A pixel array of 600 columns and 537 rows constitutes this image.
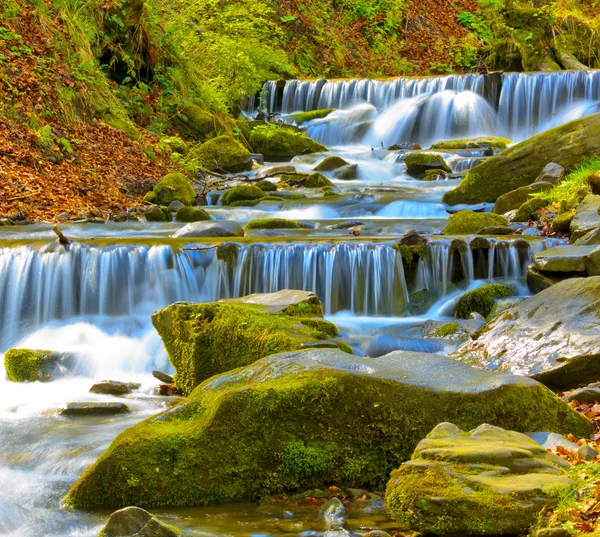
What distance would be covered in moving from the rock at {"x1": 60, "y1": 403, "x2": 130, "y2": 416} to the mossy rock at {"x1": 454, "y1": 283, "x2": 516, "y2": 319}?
3.97m

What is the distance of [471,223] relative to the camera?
1056cm

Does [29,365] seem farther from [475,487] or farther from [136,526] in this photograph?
[475,487]

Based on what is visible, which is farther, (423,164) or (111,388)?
(423,164)

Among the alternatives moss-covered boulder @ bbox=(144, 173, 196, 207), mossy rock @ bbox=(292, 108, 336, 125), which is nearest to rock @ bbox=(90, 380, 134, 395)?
moss-covered boulder @ bbox=(144, 173, 196, 207)

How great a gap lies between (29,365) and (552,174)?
8.17 meters

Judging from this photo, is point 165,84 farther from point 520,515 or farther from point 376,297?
point 520,515

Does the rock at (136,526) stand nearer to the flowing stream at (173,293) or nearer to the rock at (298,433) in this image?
the flowing stream at (173,293)

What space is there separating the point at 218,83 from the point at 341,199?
7719 millimetres

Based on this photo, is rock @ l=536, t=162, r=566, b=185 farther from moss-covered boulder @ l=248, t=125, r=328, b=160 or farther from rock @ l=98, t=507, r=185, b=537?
rock @ l=98, t=507, r=185, b=537

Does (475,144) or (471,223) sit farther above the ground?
(475,144)

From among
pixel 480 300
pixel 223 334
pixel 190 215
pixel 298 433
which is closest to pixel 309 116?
pixel 190 215

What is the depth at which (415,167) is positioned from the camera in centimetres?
1684

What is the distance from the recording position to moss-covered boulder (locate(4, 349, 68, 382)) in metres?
7.15

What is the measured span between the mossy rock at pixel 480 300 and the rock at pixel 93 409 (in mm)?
3972
